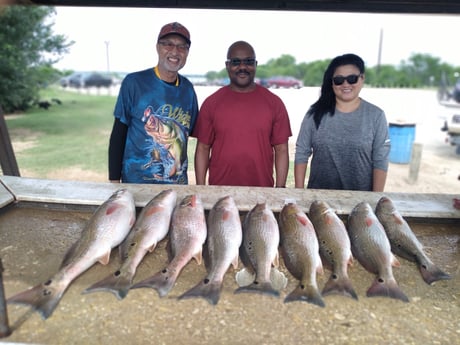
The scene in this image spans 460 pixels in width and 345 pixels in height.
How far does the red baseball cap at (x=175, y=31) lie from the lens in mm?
3201

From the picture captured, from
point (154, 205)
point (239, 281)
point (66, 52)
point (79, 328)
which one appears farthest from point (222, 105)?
point (66, 52)

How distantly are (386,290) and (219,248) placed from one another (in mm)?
839

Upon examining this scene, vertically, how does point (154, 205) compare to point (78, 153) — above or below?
above

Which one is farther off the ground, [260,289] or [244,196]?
[244,196]

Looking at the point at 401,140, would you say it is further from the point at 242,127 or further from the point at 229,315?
the point at 229,315

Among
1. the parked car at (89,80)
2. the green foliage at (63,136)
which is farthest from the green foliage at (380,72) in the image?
the parked car at (89,80)

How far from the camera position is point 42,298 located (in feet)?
5.25

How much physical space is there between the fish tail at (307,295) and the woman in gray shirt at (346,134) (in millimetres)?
1603

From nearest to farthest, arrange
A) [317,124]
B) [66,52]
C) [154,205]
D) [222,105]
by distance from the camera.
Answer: [154,205]
[317,124]
[222,105]
[66,52]

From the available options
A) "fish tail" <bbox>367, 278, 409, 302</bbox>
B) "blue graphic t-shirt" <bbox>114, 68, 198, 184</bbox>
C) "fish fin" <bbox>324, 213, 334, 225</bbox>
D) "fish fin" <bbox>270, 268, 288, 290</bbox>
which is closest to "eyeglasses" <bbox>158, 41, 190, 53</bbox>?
"blue graphic t-shirt" <bbox>114, 68, 198, 184</bbox>

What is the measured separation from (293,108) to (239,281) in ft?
11.0

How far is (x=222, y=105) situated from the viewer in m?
3.35

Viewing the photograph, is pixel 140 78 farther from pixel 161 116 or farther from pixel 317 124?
pixel 317 124

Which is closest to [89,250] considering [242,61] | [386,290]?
[386,290]
